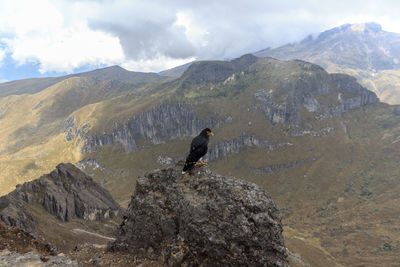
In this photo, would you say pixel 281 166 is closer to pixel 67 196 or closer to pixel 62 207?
pixel 67 196

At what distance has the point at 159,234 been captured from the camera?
16125 millimetres

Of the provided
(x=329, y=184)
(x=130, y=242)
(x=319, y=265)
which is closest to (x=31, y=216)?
(x=130, y=242)

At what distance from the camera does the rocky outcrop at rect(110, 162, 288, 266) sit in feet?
45.5

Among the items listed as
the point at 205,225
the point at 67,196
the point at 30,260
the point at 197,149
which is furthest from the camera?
the point at 67,196

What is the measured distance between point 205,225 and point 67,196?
68.7 m

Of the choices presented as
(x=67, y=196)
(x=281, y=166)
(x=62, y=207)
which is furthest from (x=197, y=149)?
(x=281, y=166)

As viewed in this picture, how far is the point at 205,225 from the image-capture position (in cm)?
1433

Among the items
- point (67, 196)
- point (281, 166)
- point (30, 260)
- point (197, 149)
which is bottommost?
point (281, 166)

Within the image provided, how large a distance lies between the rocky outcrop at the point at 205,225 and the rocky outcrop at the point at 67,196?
42063mm

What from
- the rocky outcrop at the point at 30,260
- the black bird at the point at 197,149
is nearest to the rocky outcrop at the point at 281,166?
the black bird at the point at 197,149

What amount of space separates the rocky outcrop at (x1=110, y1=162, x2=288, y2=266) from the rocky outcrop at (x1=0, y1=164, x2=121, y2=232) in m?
42.1

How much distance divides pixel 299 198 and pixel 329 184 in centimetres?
2479

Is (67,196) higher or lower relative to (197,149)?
lower

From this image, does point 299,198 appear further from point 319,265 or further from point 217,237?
point 217,237
